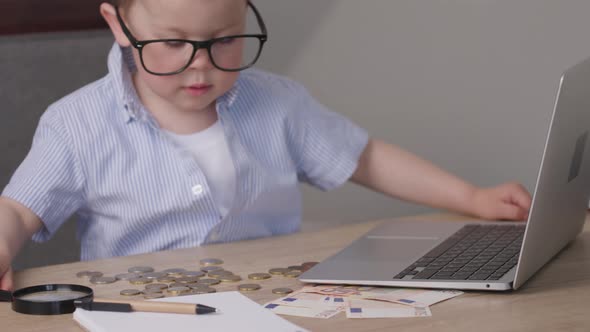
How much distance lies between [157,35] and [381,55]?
1.07 m

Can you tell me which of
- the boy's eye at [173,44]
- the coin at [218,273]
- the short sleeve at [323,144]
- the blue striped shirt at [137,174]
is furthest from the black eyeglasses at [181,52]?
the coin at [218,273]

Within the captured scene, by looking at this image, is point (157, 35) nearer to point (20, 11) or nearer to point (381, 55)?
point (20, 11)

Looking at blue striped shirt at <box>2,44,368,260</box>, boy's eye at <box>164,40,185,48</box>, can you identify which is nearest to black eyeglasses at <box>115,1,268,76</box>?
boy's eye at <box>164,40,185,48</box>

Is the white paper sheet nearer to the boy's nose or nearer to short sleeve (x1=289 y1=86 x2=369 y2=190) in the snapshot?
the boy's nose

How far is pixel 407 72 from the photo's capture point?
2344 millimetres

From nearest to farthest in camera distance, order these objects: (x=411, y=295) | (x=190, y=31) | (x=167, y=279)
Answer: (x=411, y=295)
(x=167, y=279)
(x=190, y=31)

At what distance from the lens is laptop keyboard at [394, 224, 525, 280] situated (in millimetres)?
1093

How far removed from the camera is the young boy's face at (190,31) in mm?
1372

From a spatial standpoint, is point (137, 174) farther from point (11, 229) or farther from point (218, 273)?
point (218, 273)

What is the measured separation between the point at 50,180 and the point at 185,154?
0.22 metres

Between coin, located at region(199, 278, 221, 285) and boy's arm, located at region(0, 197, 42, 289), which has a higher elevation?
boy's arm, located at region(0, 197, 42, 289)

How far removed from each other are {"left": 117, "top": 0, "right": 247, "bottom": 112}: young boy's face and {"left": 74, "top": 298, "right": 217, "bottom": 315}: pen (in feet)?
1.69

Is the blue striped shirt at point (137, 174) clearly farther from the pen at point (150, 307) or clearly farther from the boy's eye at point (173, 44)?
the pen at point (150, 307)

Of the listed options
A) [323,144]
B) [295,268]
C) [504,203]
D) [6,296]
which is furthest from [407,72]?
[6,296]
